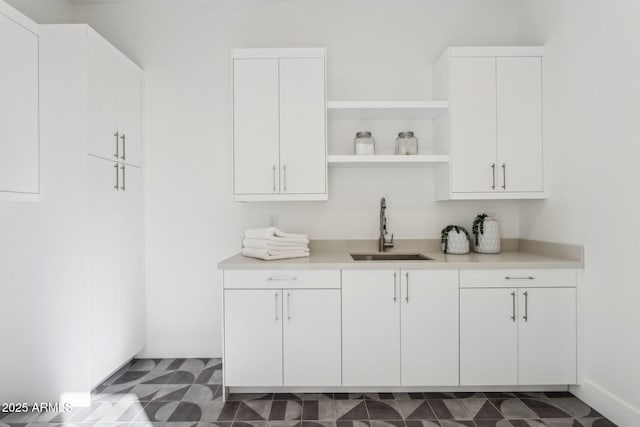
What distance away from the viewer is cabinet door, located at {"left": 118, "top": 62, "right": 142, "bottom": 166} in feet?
8.54

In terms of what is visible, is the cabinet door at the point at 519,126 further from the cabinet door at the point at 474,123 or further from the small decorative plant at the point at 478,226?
the small decorative plant at the point at 478,226

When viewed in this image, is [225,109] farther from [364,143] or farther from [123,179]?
[364,143]

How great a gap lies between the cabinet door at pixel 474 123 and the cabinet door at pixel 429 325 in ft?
2.22

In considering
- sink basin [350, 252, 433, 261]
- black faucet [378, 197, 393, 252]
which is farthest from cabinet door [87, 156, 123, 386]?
black faucet [378, 197, 393, 252]

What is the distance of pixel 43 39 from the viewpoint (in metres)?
2.23

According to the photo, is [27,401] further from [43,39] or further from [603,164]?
[603,164]

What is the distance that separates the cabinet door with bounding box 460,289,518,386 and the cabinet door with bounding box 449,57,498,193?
28.0 inches

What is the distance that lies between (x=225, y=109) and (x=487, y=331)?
7.77ft

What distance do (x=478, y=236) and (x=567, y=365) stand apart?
947 mm

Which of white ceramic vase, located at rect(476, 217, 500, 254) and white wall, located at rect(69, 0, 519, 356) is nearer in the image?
white ceramic vase, located at rect(476, 217, 500, 254)

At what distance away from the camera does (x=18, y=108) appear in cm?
208

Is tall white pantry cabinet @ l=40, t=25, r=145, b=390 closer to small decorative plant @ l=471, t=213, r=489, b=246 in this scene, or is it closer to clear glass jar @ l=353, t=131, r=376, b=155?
clear glass jar @ l=353, t=131, r=376, b=155

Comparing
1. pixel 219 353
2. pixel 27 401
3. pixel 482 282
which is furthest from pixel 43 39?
pixel 482 282

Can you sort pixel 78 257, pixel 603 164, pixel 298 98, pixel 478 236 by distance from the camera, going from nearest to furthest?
1. pixel 603 164
2. pixel 78 257
3. pixel 298 98
4. pixel 478 236
